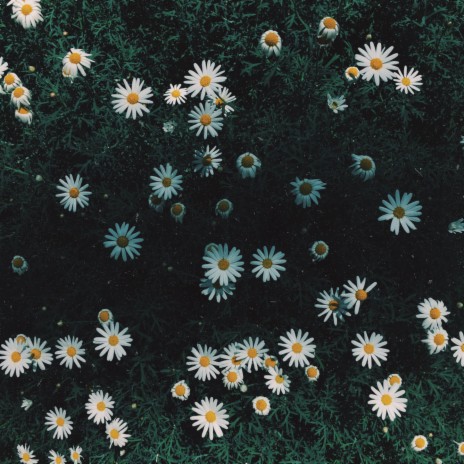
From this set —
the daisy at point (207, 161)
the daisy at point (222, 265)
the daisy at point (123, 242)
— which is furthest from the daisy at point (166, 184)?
the daisy at point (222, 265)

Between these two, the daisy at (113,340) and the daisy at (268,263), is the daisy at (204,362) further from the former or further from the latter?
the daisy at (268,263)

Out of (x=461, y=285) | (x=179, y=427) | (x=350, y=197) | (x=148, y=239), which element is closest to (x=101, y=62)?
(x=148, y=239)

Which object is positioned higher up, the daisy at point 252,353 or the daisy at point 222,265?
the daisy at point 222,265

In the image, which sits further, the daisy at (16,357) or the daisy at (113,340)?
the daisy at (16,357)

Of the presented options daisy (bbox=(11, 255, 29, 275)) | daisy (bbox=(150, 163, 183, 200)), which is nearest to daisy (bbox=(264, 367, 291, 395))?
daisy (bbox=(150, 163, 183, 200))

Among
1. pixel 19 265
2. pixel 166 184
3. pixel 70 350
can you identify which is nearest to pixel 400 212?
pixel 166 184

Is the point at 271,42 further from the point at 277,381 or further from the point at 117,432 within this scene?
the point at 117,432

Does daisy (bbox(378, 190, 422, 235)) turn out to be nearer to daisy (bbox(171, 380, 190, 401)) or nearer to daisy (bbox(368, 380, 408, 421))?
daisy (bbox(368, 380, 408, 421))

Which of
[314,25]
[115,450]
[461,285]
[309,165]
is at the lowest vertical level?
[115,450]

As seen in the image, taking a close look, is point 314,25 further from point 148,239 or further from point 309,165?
point 148,239
